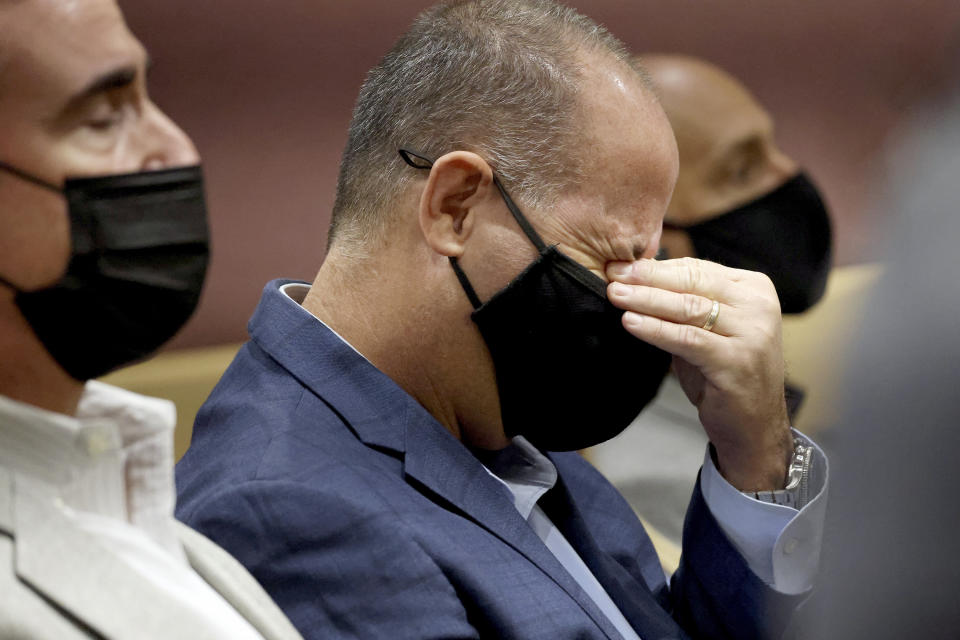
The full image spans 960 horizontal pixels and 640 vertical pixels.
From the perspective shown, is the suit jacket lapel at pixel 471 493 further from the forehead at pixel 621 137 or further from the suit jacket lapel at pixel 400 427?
the forehead at pixel 621 137

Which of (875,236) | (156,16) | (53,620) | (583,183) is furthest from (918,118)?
(156,16)

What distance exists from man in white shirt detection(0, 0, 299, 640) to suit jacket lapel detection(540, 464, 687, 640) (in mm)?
658

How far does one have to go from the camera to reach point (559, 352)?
1.20 meters

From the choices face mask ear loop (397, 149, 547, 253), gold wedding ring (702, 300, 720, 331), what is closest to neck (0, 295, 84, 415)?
face mask ear loop (397, 149, 547, 253)

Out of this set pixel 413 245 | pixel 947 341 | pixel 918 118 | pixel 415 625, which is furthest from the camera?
pixel 413 245

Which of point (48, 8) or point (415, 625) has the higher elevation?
point (48, 8)

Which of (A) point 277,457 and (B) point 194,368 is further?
(B) point 194,368

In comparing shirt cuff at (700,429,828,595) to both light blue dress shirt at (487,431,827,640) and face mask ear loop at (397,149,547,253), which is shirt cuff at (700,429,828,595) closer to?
light blue dress shirt at (487,431,827,640)

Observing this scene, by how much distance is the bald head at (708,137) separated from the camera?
2.27 meters

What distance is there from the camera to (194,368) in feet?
5.75

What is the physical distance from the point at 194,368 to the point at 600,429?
32.6 inches

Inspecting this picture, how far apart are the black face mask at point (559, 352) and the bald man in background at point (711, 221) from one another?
955 millimetres

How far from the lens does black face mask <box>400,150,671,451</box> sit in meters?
1.17

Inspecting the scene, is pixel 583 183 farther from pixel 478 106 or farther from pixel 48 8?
pixel 48 8
